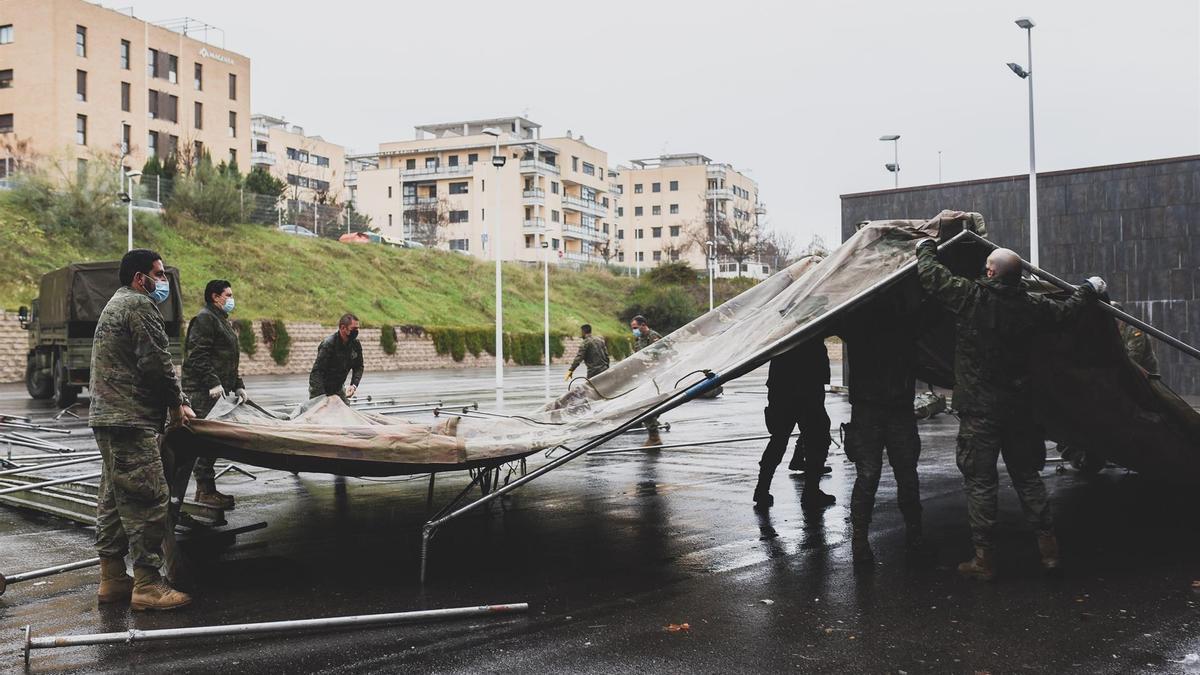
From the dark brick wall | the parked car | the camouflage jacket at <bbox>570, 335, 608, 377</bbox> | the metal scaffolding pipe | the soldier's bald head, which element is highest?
the parked car

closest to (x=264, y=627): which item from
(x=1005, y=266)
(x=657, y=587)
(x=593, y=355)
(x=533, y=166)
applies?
(x=657, y=587)

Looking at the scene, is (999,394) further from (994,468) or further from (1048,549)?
(1048,549)

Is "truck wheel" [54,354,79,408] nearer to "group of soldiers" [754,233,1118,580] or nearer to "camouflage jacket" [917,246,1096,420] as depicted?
"group of soldiers" [754,233,1118,580]

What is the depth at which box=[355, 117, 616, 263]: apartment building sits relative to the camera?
86125 mm

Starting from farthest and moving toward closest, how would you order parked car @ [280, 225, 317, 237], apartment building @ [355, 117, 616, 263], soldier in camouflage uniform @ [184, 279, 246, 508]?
apartment building @ [355, 117, 616, 263] → parked car @ [280, 225, 317, 237] → soldier in camouflage uniform @ [184, 279, 246, 508]

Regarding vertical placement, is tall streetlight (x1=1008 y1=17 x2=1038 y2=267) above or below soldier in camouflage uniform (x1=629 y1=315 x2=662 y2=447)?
above

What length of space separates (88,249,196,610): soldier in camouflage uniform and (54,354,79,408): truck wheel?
1786 cm

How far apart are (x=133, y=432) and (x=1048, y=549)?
18.1 feet

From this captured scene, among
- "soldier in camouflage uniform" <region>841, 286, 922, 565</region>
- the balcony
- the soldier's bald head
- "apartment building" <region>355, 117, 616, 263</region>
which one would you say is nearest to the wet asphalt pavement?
"soldier in camouflage uniform" <region>841, 286, 922, 565</region>

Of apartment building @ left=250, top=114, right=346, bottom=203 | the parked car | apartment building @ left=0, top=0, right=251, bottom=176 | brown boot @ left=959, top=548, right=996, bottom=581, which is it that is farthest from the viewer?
apartment building @ left=250, top=114, right=346, bottom=203

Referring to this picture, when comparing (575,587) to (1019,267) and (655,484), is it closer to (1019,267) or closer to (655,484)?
(1019,267)

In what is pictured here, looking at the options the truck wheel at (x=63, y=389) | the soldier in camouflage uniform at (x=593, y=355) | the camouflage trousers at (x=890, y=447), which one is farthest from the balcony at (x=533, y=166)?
the camouflage trousers at (x=890, y=447)

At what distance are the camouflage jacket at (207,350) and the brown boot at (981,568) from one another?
243 inches

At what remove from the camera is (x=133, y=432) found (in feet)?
18.6
